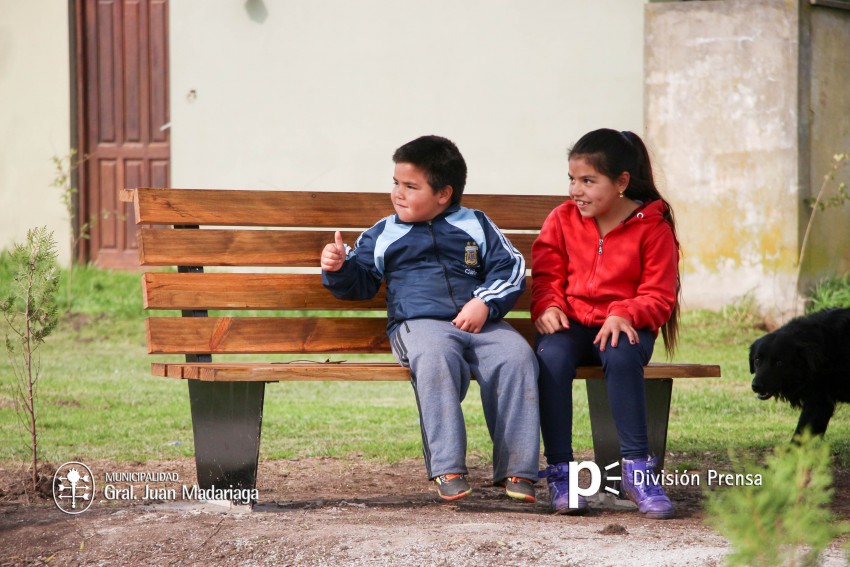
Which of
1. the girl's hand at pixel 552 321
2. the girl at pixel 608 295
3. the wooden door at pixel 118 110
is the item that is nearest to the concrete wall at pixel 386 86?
the wooden door at pixel 118 110

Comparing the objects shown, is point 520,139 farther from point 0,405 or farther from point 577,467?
point 577,467

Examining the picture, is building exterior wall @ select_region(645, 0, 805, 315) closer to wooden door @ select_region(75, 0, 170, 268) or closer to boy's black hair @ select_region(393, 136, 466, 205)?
wooden door @ select_region(75, 0, 170, 268)

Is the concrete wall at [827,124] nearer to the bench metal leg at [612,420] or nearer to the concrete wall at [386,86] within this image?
the concrete wall at [386,86]

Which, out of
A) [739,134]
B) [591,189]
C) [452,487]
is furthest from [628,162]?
[739,134]

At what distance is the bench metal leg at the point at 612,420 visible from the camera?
439 centimetres

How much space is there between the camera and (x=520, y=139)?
11.0 meters

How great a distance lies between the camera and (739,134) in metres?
9.72

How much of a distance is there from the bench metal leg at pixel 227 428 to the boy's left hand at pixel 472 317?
2.32ft

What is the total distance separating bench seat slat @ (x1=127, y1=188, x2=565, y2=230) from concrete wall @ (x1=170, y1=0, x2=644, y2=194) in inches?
241

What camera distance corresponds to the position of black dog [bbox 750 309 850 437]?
463 centimetres

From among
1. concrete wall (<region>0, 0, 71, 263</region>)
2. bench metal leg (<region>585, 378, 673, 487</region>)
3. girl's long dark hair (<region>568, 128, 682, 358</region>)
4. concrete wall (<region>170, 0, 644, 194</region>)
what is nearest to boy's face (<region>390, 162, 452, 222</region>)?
girl's long dark hair (<region>568, 128, 682, 358</region>)

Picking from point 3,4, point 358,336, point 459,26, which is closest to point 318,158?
point 459,26

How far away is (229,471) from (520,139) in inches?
289

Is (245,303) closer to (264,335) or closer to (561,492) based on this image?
(264,335)
